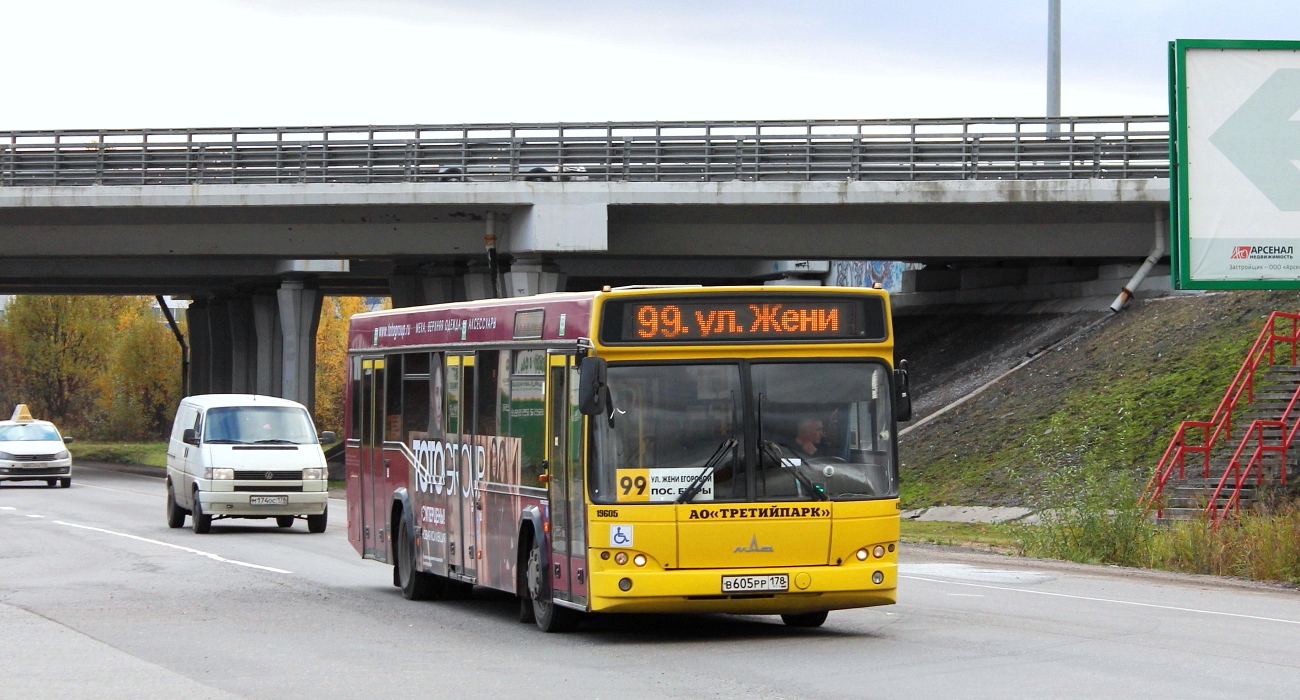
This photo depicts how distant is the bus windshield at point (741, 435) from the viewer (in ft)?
40.7

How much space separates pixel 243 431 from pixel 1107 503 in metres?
13.0

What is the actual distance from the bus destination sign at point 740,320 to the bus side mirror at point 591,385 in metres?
0.50

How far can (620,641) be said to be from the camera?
1299 centimetres

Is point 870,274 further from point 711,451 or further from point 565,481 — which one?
point 711,451

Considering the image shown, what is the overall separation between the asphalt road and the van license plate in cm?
582

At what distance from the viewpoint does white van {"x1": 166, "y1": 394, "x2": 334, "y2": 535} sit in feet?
86.8

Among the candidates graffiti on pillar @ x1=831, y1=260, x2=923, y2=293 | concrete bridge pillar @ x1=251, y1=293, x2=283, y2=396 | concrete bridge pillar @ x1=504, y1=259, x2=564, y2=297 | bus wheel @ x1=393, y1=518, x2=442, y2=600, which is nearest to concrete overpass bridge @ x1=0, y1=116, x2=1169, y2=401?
concrete bridge pillar @ x1=504, y1=259, x2=564, y2=297

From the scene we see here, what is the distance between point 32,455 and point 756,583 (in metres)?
35.6

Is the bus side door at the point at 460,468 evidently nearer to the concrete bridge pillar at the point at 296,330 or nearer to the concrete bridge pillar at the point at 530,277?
the concrete bridge pillar at the point at 530,277

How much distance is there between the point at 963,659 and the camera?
38.1 feet

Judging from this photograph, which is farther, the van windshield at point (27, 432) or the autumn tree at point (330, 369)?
the autumn tree at point (330, 369)

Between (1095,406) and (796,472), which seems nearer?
(796,472)

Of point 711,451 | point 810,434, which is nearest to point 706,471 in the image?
point 711,451

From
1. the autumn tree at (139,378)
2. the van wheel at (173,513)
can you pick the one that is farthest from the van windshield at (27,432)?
the autumn tree at (139,378)
